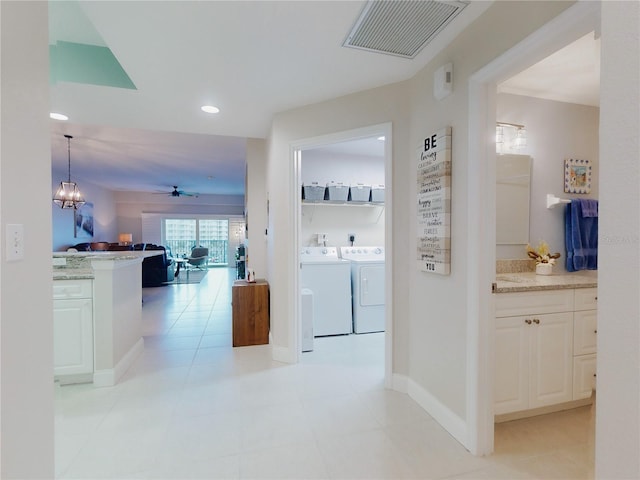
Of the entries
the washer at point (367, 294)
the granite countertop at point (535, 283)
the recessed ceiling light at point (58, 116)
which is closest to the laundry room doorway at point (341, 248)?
the washer at point (367, 294)

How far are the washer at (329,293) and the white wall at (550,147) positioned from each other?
63.9 inches

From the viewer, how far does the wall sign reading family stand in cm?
181

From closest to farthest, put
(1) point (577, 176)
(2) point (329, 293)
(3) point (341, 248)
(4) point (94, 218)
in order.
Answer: (1) point (577, 176)
(2) point (329, 293)
(3) point (341, 248)
(4) point (94, 218)

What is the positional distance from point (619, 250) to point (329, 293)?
10.0 ft

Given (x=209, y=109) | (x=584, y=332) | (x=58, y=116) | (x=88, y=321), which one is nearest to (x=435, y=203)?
(x=584, y=332)

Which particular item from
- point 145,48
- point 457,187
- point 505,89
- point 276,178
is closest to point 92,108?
point 145,48

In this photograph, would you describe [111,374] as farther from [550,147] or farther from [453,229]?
[550,147]

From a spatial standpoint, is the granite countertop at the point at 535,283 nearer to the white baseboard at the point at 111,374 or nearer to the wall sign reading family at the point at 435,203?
the wall sign reading family at the point at 435,203

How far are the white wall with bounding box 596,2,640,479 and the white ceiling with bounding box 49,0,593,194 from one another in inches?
52.0

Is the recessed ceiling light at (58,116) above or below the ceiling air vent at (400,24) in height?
above

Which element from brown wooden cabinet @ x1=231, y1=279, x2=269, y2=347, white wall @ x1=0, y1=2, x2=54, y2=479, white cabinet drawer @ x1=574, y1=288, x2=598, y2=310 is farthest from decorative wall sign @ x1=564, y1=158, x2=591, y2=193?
white wall @ x1=0, y1=2, x2=54, y2=479

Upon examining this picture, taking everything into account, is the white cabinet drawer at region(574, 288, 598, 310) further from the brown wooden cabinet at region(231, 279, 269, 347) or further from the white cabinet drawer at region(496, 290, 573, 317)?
the brown wooden cabinet at region(231, 279, 269, 347)

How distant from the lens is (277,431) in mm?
1812

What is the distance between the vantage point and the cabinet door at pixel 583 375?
195 centimetres
